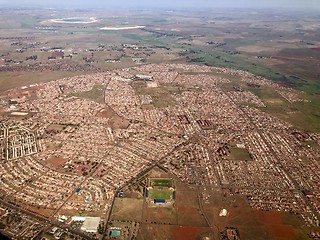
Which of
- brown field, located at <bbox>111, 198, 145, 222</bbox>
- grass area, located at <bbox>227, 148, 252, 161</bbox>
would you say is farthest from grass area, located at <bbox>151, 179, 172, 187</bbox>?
grass area, located at <bbox>227, 148, 252, 161</bbox>

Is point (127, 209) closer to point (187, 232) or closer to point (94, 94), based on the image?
point (187, 232)

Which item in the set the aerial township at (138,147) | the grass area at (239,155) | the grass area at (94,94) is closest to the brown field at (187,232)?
the aerial township at (138,147)

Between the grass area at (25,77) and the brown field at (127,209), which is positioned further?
the grass area at (25,77)

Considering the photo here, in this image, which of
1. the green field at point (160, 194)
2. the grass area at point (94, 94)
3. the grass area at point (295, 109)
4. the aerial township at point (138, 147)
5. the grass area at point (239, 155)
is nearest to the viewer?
the green field at point (160, 194)

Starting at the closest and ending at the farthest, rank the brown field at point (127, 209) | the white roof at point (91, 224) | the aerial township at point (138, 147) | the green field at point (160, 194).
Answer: the white roof at point (91, 224)
the brown field at point (127, 209)
the green field at point (160, 194)
the aerial township at point (138, 147)

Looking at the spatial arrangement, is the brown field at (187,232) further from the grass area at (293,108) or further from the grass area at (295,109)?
the grass area at (295,109)

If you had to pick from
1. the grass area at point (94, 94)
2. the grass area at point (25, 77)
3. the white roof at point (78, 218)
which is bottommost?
the grass area at point (25, 77)

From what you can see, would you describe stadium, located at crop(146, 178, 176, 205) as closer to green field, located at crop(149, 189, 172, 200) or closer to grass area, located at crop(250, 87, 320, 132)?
green field, located at crop(149, 189, 172, 200)
